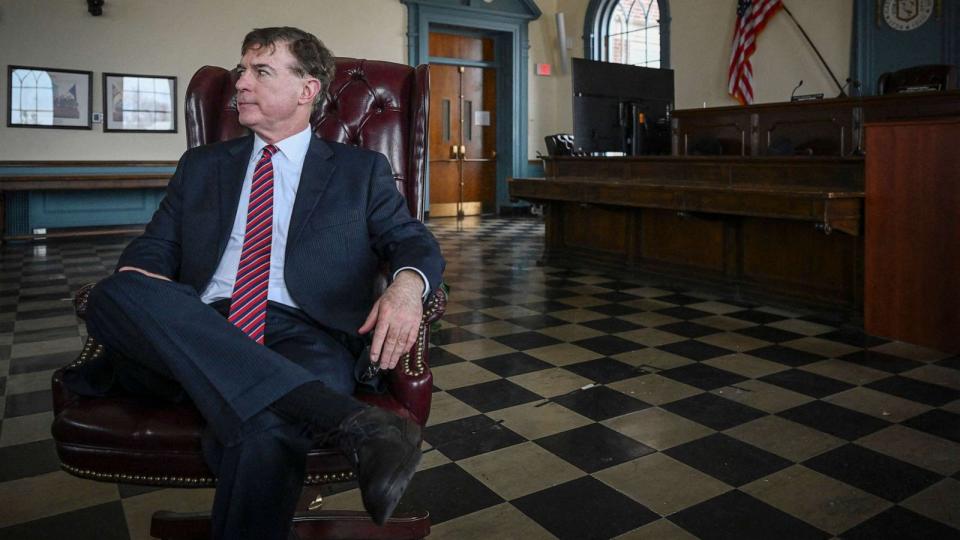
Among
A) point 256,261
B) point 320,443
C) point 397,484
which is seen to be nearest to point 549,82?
point 256,261

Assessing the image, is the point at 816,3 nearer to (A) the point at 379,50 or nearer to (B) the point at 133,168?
(A) the point at 379,50

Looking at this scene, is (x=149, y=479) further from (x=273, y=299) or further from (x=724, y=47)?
(x=724, y=47)

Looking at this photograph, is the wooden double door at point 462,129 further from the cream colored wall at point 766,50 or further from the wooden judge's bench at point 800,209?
the wooden judge's bench at point 800,209

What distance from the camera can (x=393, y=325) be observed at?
55.3 inches

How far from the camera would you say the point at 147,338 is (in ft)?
4.26

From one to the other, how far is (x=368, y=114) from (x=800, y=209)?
251cm

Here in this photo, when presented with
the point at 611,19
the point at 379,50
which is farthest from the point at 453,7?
the point at 611,19

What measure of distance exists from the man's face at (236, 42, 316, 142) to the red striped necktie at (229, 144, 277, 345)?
0.09m

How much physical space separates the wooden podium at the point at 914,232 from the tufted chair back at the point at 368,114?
7.89ft

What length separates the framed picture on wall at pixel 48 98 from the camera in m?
7.54

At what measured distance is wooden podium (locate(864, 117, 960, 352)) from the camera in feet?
10.6

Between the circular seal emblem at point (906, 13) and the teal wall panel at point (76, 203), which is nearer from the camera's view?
the circular seal emblem at point (906, 13)

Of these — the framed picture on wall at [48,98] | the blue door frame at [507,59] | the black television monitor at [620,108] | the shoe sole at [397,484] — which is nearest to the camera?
the shoe sole at [397,484]

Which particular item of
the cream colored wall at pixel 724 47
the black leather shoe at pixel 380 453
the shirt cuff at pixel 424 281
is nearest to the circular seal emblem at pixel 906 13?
the cream colored wall at pixel 724 47
